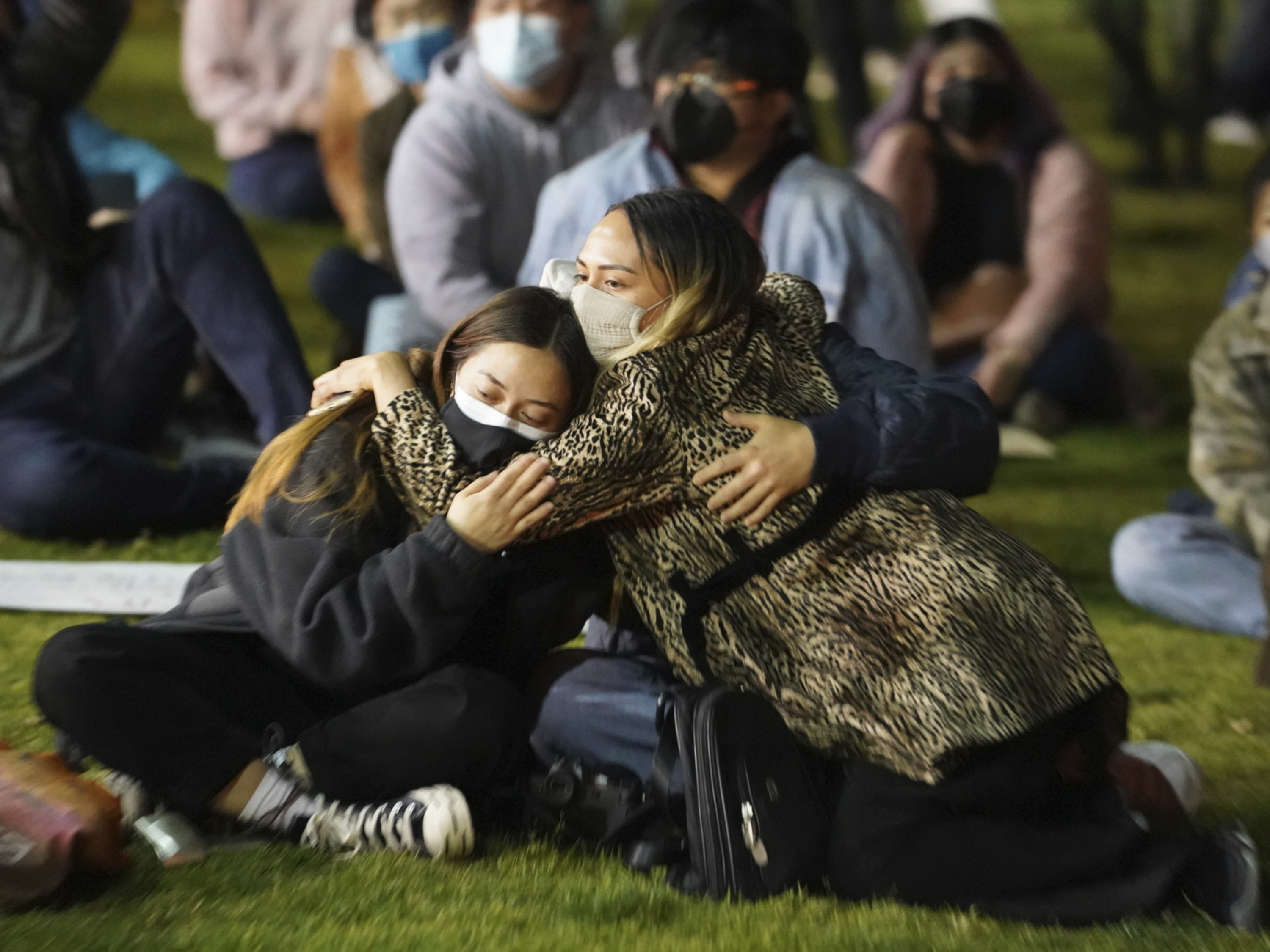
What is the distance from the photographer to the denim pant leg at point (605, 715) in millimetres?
2275

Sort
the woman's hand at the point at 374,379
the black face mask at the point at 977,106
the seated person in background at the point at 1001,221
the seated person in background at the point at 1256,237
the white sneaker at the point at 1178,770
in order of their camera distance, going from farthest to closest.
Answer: the seated person in background at the point at 1001,221
the black face mask at the point at 977,106
the seated person in background at the point at 1256,237
the white sneaker at the point at 1178,770
the woman's hand at the point at 374,379

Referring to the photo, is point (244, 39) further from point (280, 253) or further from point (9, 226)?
point (9, 226)

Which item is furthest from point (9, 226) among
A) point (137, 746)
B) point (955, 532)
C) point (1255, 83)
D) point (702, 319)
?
point (1255, 83)

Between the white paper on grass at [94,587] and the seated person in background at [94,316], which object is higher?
the seated person in background at [94,316]

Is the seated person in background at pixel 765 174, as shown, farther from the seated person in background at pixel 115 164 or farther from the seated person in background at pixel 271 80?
the seated person in background at pixel 271 80

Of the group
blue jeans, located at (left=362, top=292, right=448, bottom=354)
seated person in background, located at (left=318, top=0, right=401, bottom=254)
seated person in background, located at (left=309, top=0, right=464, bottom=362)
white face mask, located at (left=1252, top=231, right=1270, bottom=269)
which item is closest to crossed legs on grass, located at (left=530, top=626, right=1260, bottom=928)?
white face mask, located at (left=1252, top=231, right=1270, bottom=269)

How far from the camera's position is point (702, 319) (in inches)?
85.9

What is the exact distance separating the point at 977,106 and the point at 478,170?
5.86 ft

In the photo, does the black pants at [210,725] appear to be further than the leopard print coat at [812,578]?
Yes

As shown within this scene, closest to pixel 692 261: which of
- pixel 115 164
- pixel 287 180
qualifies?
pixel 115 164

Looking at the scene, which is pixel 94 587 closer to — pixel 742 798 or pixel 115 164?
pixel 115 164

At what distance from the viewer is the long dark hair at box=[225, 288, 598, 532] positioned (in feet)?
7.17

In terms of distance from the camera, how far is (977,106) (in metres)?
5.12

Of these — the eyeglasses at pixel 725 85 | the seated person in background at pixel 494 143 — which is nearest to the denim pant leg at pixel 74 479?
the seated person in background at pixel 494 143
